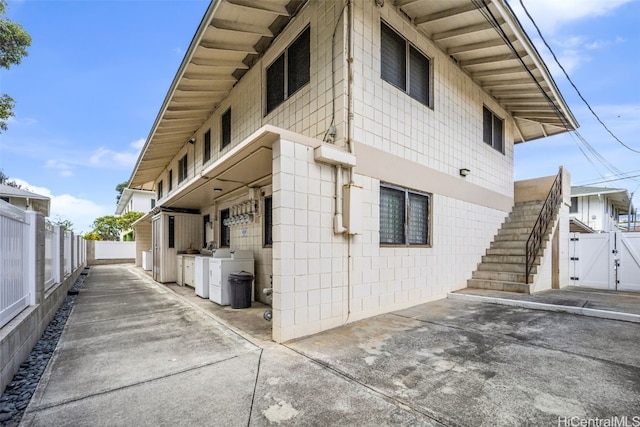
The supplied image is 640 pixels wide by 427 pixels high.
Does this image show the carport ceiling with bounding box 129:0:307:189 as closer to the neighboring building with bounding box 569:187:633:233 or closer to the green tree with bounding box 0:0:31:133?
the green tree with bounding box 0:0:31:133

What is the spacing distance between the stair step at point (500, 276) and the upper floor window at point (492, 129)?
3811mm

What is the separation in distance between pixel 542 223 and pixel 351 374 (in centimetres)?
772

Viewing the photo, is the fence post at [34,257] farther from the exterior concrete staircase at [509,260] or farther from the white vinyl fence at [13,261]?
the exterior concrete staircase at [509,260]

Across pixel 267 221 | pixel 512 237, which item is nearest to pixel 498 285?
pixel 512 237

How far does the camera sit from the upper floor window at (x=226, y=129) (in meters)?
8.34

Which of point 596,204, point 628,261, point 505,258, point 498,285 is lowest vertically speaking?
point 498,285

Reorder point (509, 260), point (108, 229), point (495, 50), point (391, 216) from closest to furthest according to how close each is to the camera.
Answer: point (391, 216) < point (495, 50) < point (509, 260) < point (108, 229)

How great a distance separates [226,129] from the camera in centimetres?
850

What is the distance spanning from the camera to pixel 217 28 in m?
5.30

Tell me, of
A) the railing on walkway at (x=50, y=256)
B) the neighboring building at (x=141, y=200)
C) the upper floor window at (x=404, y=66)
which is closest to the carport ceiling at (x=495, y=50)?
the upper floor window at (x=404, y=66)

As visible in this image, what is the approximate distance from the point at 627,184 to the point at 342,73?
22.2 metres

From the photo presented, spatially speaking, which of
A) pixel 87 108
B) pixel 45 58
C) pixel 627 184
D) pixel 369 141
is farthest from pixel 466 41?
pixel 87 108

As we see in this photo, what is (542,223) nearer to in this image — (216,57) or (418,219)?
(418,219)

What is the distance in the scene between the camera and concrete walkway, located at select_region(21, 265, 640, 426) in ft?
7.14
